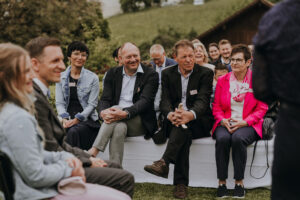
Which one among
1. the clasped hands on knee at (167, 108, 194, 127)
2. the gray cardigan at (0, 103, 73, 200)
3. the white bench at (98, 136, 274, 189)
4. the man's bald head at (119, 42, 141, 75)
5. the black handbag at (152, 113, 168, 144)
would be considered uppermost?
the man's bald head at (119, 42, 141, 75)

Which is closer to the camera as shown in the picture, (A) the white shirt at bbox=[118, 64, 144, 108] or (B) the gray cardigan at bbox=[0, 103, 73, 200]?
(B) the gray cardigan at bbox=[0, 103, 73, 200]

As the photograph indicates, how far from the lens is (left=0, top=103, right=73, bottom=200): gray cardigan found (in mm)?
2141

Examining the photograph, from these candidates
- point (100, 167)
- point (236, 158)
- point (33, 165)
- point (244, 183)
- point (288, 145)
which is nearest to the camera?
point (288, 145)

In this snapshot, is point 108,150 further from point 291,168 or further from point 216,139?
point 291,168

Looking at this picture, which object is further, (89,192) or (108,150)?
(108,150)

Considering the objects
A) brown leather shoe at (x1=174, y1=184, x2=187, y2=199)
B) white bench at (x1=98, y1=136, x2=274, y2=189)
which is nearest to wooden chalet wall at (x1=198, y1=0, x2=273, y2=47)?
white bench at (x1=98, y1=136, x2=274, y2=189)

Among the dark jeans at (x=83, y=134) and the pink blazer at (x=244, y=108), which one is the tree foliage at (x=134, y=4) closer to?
the dark jeans at (x=83, y=134)

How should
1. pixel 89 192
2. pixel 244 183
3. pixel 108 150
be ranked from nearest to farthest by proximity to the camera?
pixel 89 192 < pixel 244 183 < pixel 108 150

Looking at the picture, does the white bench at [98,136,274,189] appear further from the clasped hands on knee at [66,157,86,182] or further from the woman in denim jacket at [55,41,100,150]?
the clasped hands on knee at [66,157,86,182]

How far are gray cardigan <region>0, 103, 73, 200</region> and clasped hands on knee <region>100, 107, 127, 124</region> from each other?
2.47m

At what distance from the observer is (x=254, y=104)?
15.5 ft

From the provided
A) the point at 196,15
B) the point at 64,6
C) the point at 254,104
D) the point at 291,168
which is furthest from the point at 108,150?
the point at 196,15

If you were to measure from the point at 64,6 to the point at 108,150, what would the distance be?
61.5 ft

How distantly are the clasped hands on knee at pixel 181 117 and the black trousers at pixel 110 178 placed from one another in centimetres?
185
